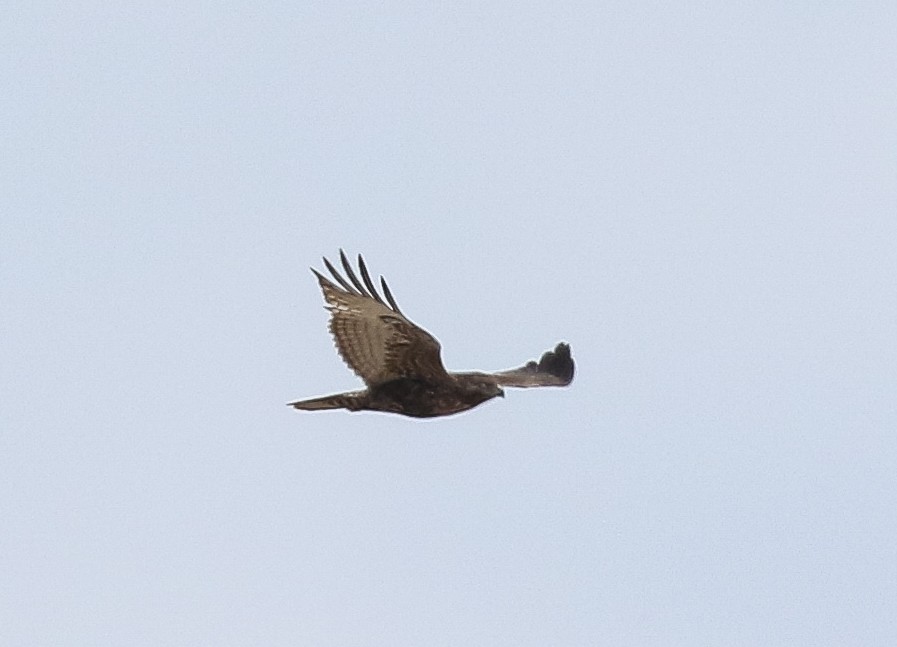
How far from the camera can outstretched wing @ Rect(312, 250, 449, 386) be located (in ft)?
69.7

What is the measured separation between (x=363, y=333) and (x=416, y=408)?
3.41 feet

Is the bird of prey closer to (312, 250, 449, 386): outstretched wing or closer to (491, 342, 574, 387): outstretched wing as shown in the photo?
(312, 250, 449, 386): outstretched wing

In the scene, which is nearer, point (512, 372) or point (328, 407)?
point (328, 407)

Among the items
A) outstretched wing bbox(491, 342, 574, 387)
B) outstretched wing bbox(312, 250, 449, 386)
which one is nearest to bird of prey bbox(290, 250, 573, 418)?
outstretched wing bbox(312, 250, 449, 386)

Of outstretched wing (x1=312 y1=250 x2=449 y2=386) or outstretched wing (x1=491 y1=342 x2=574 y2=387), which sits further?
outstretched wing (x1=491 y1=342 x2=574 y2=387)

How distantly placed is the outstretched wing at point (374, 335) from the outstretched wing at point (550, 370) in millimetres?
3171

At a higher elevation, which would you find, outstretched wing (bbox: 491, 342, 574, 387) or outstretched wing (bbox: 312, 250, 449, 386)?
outstretched wing (bbox: 491, 342, 574, 387)

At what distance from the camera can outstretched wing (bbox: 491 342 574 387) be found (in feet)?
82.4

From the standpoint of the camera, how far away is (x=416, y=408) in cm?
2230

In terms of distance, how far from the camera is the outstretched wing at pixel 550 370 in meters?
25.1

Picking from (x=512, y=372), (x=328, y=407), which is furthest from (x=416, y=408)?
(x=512, y=372)

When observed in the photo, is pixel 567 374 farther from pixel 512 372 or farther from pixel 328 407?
pixel 328 407

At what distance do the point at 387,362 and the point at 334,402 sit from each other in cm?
75

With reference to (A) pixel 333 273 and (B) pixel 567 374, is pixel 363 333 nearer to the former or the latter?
(A) pixel 333 273
